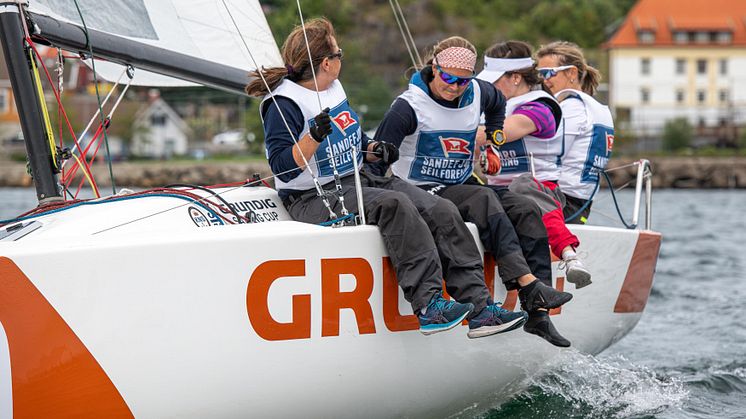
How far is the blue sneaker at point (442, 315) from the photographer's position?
3.05 meters

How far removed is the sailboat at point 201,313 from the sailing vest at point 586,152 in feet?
2.22

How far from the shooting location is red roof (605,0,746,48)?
177ft

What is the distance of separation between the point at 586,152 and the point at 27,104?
2273 millimetres

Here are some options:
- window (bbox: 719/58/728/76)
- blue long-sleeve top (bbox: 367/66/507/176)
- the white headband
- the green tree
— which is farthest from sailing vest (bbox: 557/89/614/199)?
window (bbox: 719/58/728/76)

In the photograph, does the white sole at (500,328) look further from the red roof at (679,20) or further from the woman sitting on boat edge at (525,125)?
the red roof at (679,20)

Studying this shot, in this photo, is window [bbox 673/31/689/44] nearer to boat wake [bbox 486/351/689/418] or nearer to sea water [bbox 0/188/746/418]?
sea water [bbox 0/188/746/418]

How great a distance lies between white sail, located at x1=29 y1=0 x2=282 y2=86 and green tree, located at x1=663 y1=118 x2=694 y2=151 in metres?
36.9

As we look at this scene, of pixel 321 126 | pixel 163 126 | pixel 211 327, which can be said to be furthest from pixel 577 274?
pixel 163 126

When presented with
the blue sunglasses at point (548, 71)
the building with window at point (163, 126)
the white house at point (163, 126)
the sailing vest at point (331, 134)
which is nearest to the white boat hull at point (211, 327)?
the sailing vest at point (331, 134)

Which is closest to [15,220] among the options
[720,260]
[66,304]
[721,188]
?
[66,304]

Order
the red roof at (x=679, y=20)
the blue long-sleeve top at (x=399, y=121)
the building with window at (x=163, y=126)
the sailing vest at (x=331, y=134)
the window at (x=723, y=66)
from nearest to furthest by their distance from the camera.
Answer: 1. the sailing vest at (x=331, y=134)
2. the blue long-sleeve top at (x=399, y=121)
3. the building with window at (x=163, y=126)
4. the window at (x=723, y=66)
5. the red roof at (x=679, y=20)

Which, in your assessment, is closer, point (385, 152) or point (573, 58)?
point (385, 152)

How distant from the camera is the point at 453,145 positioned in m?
3.78

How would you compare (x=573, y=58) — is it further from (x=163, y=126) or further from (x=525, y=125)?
(x=163, y=126)
